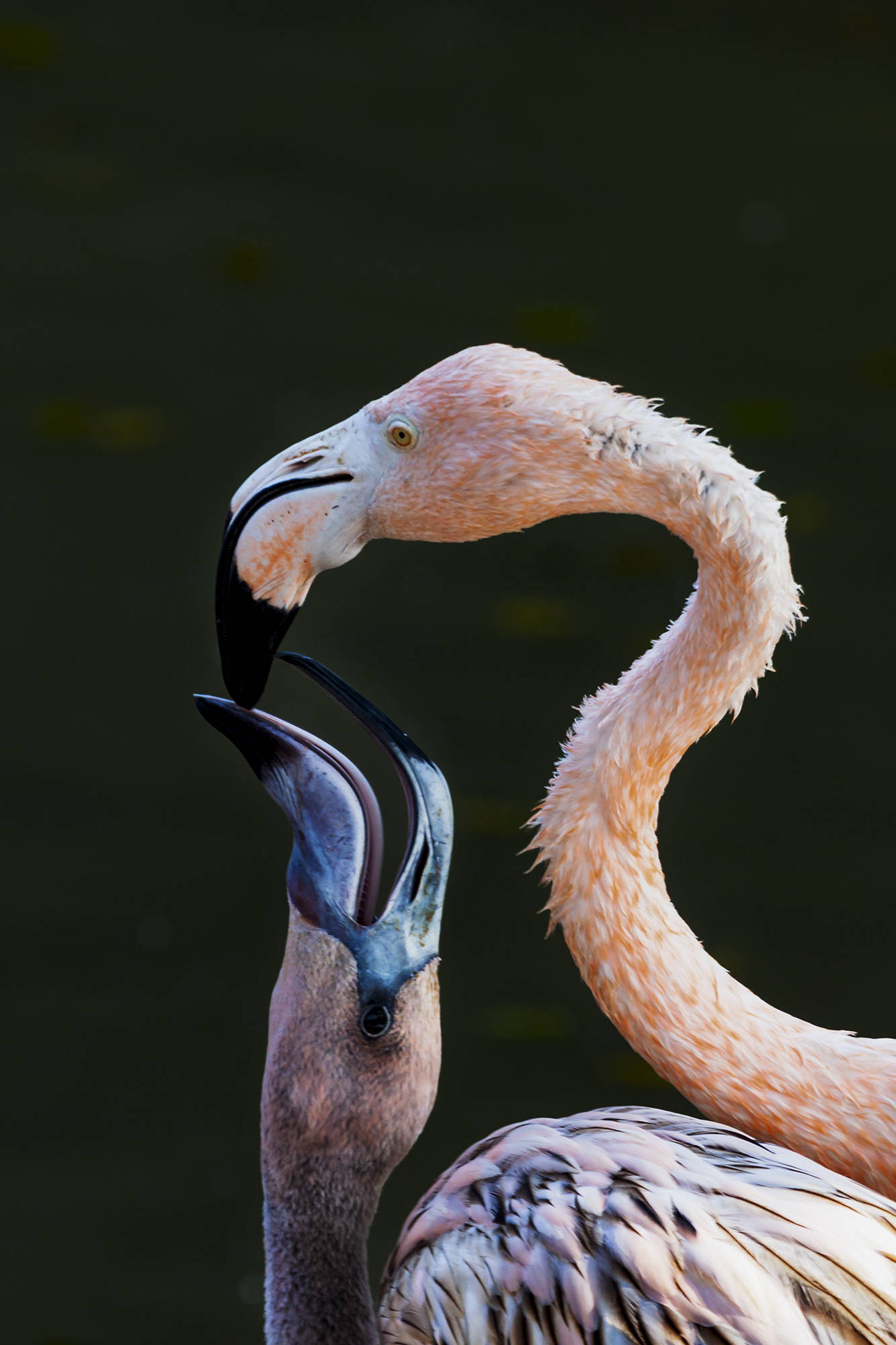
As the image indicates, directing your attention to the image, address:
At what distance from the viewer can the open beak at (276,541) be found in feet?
2.50

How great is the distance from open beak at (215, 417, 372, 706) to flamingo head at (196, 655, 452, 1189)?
2.1 inches

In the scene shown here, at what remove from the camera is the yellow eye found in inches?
30.1

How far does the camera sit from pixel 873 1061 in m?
0.82

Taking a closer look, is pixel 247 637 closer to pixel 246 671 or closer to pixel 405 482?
pixel 246 671

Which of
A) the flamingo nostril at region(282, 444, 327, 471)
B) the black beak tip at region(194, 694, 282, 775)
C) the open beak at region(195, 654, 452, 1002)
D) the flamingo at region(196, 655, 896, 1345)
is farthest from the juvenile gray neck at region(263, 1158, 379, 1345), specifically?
the flamingo nostril at region(282, 444, 327, 471)

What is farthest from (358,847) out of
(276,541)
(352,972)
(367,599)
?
(367,599)

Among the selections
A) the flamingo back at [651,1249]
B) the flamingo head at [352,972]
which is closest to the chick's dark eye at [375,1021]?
the flamingo head at [352,972]

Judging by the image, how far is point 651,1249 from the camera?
0.67m

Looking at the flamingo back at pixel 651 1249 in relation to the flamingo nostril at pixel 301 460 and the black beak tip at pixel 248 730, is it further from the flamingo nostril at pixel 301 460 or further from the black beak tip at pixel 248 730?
the flamingo nostril at pixel 301 460

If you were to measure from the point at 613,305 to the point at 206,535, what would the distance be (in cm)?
64

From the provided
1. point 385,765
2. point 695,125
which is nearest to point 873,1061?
point 385,765

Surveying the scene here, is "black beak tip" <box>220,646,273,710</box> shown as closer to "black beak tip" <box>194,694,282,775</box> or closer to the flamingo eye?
"black beak tip" <box>194,694,282,775</box>

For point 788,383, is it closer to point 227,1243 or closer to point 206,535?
point 206,535

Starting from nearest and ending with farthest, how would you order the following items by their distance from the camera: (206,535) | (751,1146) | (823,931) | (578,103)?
(751,1146), (578,103), (206,535), (823,931)
